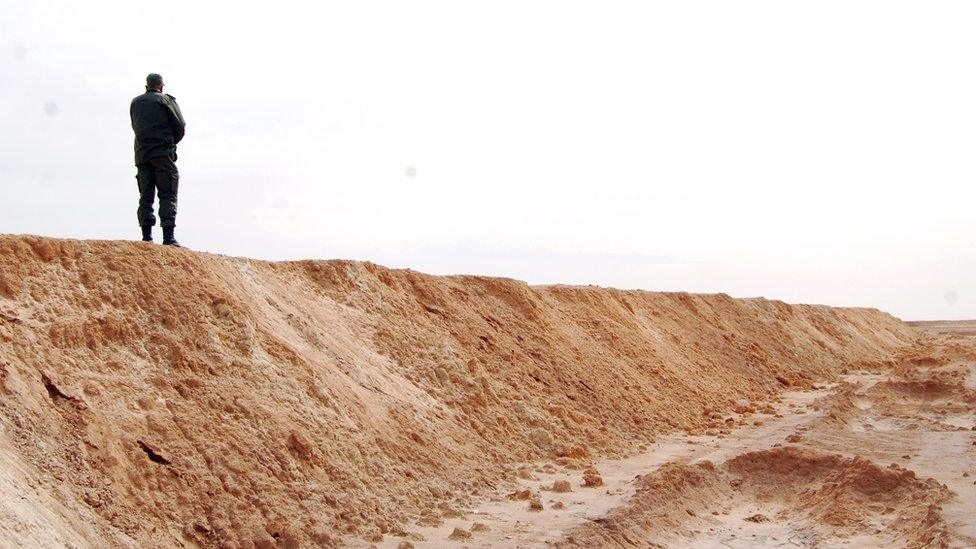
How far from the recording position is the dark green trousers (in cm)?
837

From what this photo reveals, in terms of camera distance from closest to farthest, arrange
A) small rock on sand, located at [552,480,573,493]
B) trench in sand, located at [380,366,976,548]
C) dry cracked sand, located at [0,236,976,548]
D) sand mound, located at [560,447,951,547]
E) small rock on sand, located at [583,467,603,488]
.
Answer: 1. dry cracked sand, located at [0,236,976,548]
2. trench in sand, located at [380,366,976,548]
3. sand mound, located at [560,447,951,547]
4. small rock on sand, located at [552,480,573,493]
5. small rock on sand, located at [583,467,603,488]

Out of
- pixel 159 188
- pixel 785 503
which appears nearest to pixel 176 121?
pixel 159 188

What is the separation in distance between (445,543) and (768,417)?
9.55 meters

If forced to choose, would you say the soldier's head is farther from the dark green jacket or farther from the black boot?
the black boot

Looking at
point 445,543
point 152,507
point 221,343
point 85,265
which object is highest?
point 85,265

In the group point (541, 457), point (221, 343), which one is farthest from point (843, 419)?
point (221, 343)

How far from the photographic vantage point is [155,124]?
8.23 meters

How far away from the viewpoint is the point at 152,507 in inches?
221

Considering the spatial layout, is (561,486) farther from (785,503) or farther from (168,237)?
(168,237)

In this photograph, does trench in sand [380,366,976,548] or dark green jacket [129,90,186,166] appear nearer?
Answer: trench in sand [380,366,976,548]

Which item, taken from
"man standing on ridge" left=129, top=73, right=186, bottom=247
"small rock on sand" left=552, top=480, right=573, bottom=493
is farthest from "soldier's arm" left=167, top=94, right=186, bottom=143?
"small rock on sand" left=552, top=480, right=573, bottom=493

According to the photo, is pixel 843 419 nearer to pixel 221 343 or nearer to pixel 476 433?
pixel 476 433

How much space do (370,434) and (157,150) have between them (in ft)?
12.4

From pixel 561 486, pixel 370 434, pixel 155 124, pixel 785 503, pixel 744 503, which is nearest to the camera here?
pixel 370 434
